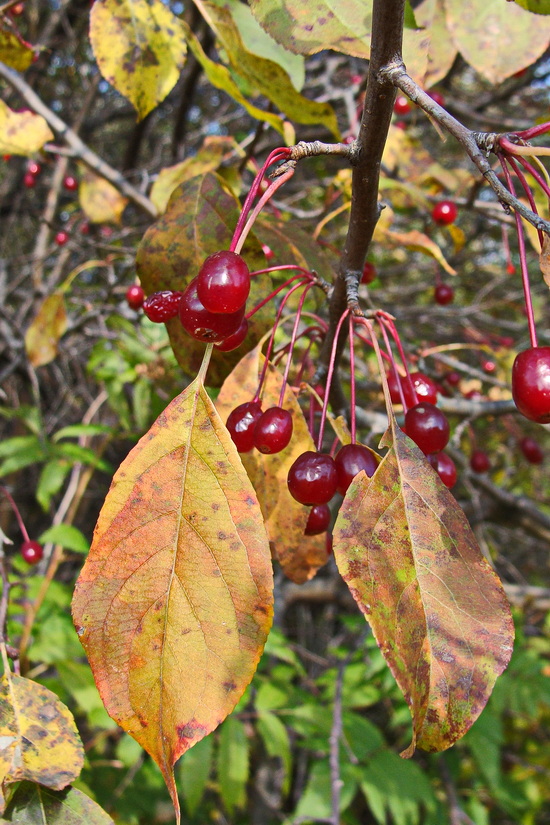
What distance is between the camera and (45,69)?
3.86 meters

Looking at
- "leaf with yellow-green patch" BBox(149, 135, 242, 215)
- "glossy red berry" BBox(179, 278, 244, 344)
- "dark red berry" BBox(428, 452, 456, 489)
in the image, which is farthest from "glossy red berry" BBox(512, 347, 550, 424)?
"leaf with yellow-green patch" BBox(149, 135, 242, 215)

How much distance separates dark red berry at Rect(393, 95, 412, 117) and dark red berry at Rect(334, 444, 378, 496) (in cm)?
236

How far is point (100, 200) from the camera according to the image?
2.36 m

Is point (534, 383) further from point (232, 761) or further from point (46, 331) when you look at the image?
point (232, 761)

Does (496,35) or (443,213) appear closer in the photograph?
(496,35)

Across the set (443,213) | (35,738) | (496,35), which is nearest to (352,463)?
(35,738)

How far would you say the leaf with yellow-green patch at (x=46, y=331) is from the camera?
84.4 inches

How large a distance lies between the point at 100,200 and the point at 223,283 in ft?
6.24

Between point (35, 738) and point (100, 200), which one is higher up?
point (100, 200)

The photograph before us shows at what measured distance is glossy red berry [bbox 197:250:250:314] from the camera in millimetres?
698

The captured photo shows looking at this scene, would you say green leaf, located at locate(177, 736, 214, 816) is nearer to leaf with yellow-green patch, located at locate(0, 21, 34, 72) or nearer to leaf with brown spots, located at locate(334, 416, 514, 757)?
leaf with brown spots, located at locate(334, 416, 514, 757)

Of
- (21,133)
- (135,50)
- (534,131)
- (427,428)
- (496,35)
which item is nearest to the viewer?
(534,131)

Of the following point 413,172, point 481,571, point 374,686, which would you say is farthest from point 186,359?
point 374,686

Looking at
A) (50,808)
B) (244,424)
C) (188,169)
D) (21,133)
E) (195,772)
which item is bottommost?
(195,772)
